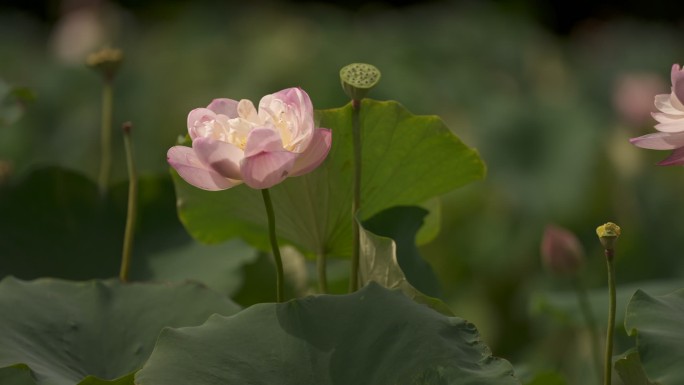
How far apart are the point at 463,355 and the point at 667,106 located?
22 centimetres

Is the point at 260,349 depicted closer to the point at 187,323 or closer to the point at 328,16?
the point at 187,323

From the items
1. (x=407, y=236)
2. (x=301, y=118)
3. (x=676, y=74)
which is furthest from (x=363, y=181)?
(x=676, y=74)

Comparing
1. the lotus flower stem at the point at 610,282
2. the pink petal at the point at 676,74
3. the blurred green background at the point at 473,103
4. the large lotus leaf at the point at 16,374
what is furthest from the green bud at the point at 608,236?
the blurred green background at the point at 473,103

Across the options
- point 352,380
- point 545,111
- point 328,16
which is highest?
point 352,380

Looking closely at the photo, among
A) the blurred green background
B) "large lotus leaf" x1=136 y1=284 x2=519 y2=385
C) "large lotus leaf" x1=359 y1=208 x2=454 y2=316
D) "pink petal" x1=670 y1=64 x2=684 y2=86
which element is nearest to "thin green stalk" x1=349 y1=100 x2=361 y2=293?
"large lotus leaf" x1=359 y1=208 x2=454 y2=316

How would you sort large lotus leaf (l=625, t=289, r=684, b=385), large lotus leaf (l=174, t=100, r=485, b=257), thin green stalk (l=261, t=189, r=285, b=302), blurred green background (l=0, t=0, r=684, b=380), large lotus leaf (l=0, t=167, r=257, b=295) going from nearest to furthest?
large lotus leaf (l=625, t=289, r=684, b=385)
thin green stalk (l=261, t=189, r=285, b=302)
large lotus leaf (l=174, t=100, r=485, b=257)
large lotus leaf (l=0, t=167, r=257, b=295)
blurred green background (l=0, t=0, r=684, b=380)

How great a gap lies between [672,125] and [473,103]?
318cm

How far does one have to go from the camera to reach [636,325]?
2.33 ft

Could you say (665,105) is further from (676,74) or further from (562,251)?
(562,251)

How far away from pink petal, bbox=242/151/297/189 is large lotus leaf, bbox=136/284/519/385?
80 mm

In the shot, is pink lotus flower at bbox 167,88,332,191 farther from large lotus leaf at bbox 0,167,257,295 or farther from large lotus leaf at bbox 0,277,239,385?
large lotus leaf at bbox 0,167,257,295

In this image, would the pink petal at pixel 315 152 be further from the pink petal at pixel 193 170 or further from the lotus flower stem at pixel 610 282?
the lotus flower stem at pixel 610 282

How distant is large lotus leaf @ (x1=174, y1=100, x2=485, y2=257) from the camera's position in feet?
2.98

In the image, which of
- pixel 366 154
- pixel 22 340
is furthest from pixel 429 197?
pixel 22 340
